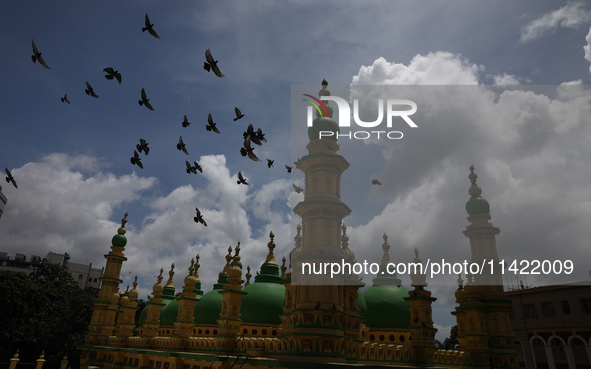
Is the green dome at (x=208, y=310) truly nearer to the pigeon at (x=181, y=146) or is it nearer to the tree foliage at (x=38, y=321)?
the pigeon at (x=181, y=146)

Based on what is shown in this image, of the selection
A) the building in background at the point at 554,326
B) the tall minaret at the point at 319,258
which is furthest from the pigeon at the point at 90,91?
the building in background at the point at 554,326

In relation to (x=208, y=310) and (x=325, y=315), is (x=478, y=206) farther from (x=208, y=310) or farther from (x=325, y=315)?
(x=208, y=310)

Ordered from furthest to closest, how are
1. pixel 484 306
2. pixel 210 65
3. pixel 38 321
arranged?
pixel 38 321 < pixel 484 306 < pixel 210 65

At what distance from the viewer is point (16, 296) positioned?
38.1 meters

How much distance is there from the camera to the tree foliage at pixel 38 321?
3841 cm

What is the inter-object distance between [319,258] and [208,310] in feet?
43.6

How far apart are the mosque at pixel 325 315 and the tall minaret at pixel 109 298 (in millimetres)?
4184

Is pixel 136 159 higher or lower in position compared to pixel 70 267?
lower

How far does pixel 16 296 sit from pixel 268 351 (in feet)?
118

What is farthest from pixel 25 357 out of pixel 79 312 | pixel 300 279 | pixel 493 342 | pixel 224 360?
pixel 493 342

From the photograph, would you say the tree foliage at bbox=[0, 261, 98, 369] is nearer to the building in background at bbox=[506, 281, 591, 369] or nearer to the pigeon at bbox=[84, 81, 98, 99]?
the pigeon at bbox=[84, 81, 98, 99]

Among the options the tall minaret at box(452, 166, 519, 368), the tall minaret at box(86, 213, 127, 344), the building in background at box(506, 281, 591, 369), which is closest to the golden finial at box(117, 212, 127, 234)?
the tall minaret at box(86, 213, 127, 344)

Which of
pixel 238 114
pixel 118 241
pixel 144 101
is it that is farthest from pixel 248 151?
pixel 118 241

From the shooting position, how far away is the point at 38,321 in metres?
40.6
